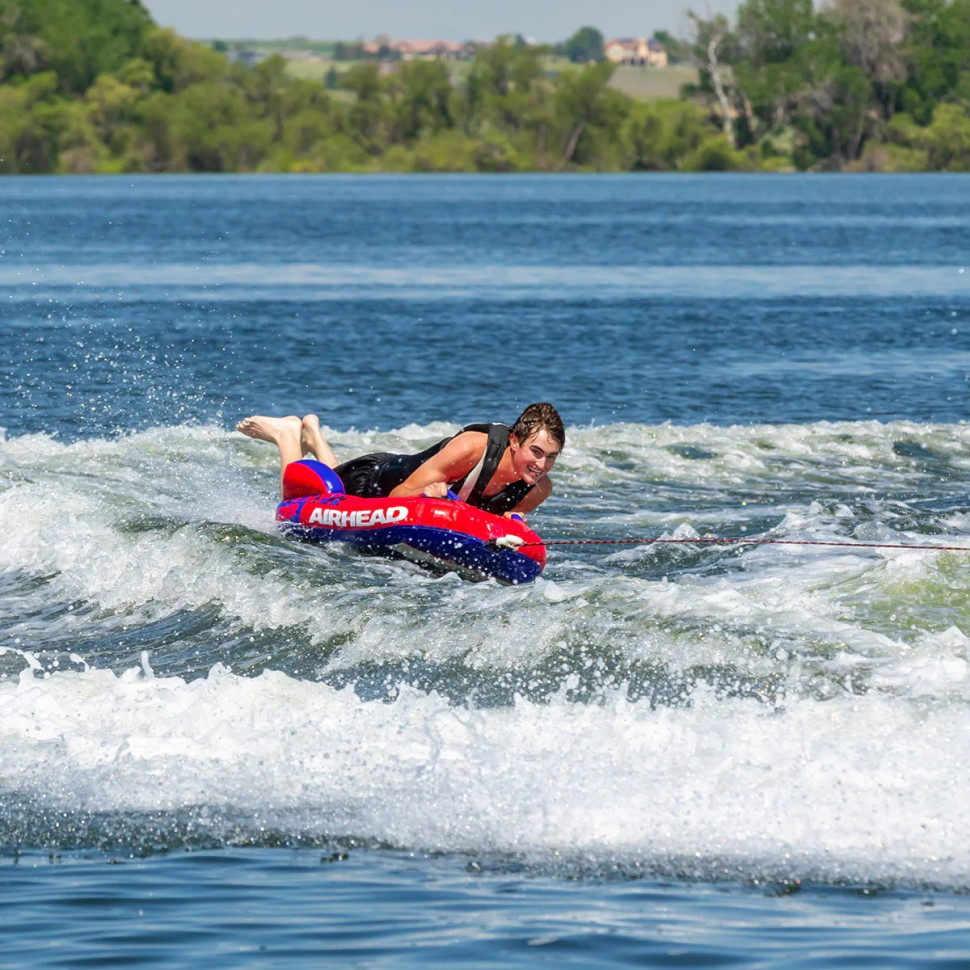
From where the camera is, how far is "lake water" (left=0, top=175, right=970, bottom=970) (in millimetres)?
6137

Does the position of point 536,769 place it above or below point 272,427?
below

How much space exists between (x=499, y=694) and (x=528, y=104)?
5176 inches

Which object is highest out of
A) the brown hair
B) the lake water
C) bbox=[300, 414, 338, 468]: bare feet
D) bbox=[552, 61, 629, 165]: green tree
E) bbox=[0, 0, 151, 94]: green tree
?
bbox=[0, 0, 151, 94]: green tree

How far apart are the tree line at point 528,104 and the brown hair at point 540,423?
117425 mm

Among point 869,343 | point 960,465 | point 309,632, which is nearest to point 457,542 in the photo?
point 309,632

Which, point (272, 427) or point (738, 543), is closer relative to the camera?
point (738, 543)

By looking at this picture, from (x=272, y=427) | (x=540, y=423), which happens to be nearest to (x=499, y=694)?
(x=540, y=423)

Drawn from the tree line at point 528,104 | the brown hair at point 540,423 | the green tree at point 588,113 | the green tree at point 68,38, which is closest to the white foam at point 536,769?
the brown hair at point 540,423

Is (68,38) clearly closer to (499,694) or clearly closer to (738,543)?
(738,543)

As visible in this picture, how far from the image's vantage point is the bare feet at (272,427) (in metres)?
13.1

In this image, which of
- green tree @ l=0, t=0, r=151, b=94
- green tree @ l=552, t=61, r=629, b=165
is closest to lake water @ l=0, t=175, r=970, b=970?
green tree @ l=552, t=61, r=629, b=165

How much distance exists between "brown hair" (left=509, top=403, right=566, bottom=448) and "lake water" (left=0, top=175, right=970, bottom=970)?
0.94 meters

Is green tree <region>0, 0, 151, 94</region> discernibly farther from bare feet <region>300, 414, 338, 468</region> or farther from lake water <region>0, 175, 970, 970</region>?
bare feet <region>300, 414, 338, 468</region>

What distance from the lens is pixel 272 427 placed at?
13148 millimetres
